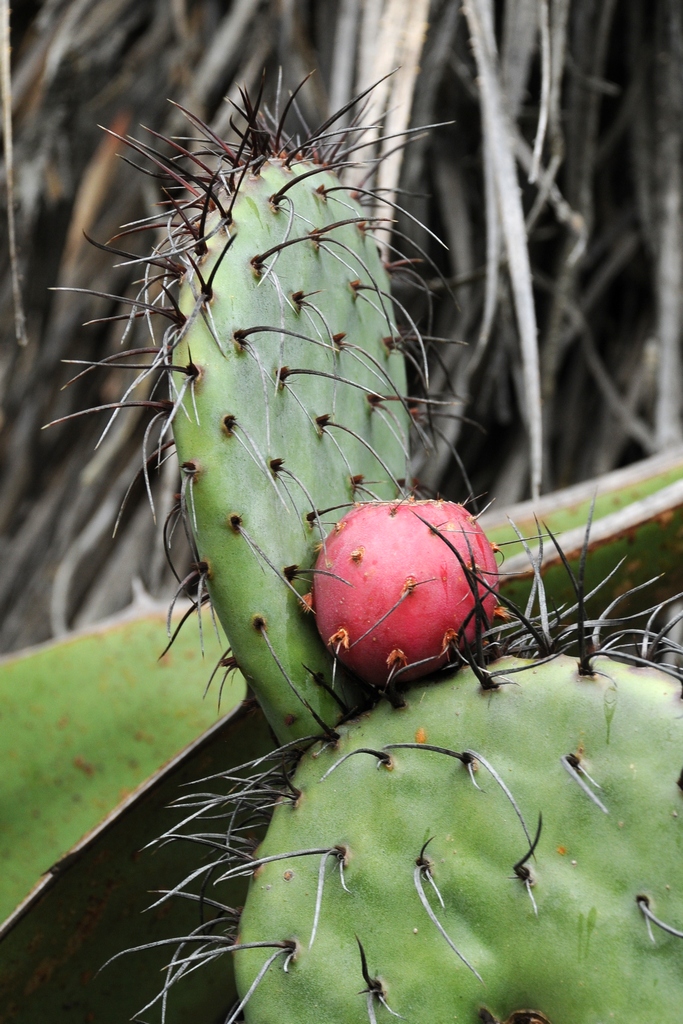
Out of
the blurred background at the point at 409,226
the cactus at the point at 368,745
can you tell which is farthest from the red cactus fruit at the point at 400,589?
the blurred background at the point at 409,226

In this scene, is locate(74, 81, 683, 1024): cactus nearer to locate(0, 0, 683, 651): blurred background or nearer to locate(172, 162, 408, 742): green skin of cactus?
locate(172, 162, 408, 742): green skin of cactus

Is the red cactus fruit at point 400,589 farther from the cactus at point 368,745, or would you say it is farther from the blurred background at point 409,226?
the blurred background at point 409,226

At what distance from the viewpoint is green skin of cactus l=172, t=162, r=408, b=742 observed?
0.50 metres

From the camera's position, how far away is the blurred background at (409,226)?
3.95 ft

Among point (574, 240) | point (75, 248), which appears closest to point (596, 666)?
point (574, 240)

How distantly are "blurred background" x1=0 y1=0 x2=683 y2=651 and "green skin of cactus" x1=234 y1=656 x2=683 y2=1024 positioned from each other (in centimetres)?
70

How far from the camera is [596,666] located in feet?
1.49

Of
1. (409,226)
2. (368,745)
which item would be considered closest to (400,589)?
(368,745)

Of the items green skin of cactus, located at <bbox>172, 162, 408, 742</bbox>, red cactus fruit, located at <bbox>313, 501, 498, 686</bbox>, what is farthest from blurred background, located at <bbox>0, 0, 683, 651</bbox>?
red cactus fruit, located at <bbox>313, 501, 498, 686</bbox>

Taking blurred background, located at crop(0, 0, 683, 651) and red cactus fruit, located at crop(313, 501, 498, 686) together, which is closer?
red cactus fruit, located at crop(313, 501, 498, 686)

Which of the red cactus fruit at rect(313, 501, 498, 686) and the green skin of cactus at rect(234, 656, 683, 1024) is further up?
the red cactus fruit at rect(313, 501, 498, 686)

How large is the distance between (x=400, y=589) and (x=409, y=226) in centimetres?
A: 90

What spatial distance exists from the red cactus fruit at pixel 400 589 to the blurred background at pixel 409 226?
0.63m

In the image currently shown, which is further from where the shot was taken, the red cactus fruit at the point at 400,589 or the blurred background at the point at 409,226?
the blurred background at the point at 409,226
